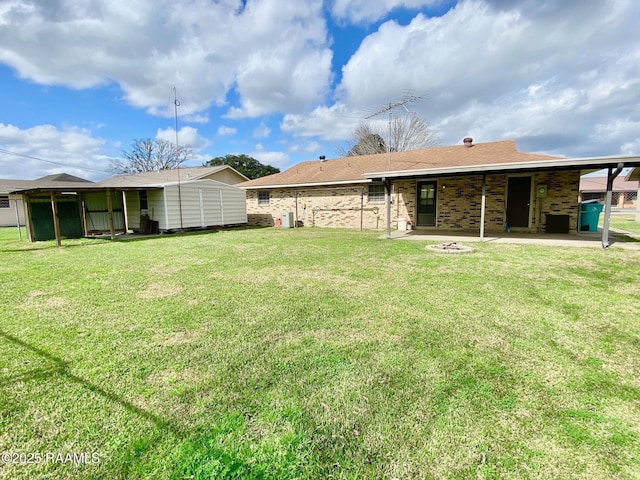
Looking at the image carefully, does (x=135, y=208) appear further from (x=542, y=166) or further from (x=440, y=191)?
(x=542, y=166)

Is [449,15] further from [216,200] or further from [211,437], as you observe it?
[211,437]

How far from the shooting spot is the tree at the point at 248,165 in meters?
44.0

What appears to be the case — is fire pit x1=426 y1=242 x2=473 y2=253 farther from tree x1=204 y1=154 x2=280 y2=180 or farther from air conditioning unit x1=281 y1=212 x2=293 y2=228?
tree x1=204 y1=154 x2=280 y2=180

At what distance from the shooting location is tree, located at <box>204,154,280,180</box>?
Answer: 144 feet

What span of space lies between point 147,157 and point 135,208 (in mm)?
34341

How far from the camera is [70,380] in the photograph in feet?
7.66

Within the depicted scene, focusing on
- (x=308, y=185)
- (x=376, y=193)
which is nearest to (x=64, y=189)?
(x=308, y=185)

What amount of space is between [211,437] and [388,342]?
69.6 inches

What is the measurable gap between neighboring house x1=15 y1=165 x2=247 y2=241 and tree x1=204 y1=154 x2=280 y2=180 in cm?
Result: 2951

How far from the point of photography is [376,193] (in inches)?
569

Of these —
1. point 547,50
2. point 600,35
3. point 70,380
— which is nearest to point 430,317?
point 70,380

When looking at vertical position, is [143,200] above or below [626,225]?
above

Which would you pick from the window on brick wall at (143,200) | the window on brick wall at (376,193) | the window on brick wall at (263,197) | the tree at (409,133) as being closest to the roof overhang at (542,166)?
the window on brick wall at (376,193)

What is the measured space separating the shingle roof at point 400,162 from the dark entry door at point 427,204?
4.60 ft
